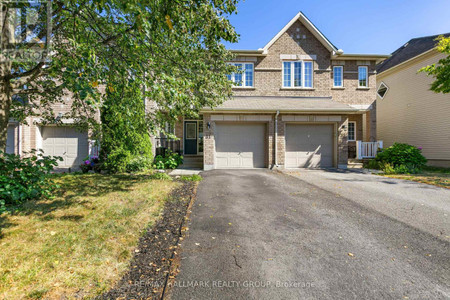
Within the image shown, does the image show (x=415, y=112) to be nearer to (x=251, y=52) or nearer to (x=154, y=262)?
(x=251, y=52)

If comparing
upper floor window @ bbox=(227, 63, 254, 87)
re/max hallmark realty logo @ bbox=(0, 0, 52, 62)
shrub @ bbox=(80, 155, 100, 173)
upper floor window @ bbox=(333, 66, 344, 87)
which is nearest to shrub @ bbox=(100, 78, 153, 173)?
shrub @ bbox=(80, 155, 100, 173)

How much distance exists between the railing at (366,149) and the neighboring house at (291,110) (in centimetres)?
83

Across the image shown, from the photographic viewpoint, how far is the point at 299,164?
38.0 feet

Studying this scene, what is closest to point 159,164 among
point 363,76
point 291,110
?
point 291,110

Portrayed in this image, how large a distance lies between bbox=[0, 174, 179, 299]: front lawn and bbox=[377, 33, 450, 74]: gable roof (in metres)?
21.1

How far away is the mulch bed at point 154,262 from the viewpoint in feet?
7.19

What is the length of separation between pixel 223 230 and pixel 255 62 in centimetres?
1173

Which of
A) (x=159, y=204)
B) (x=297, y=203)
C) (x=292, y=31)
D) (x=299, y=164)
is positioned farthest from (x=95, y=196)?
(x=292, y=31)

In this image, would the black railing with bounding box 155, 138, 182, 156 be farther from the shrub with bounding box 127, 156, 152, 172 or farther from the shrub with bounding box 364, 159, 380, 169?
the shrub with bounding box 364, 159, 380, 169

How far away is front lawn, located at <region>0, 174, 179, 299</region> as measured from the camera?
2242mm

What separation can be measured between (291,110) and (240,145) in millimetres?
3221

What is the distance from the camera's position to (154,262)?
2.74 meters

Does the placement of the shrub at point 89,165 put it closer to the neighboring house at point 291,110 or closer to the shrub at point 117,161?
the shrub at point 117,161

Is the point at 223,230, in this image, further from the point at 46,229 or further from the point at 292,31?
the point at 292,31
